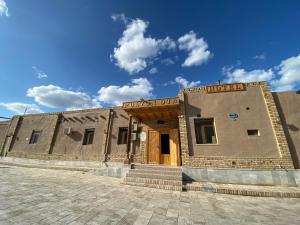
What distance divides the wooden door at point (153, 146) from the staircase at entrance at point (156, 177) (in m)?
1.52

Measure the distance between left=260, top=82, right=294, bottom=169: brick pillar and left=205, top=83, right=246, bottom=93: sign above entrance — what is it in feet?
3.88

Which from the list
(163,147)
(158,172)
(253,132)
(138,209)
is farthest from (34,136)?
(253,132)

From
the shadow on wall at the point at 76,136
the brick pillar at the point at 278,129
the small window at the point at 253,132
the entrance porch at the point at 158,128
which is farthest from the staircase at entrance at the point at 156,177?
the shadow on wall at the point at 76,136

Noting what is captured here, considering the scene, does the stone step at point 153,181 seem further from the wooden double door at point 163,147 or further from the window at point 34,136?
the window at point 34,136

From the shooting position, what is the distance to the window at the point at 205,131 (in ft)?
29.1

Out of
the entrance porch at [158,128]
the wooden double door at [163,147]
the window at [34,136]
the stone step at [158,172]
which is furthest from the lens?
the window at [34,136]

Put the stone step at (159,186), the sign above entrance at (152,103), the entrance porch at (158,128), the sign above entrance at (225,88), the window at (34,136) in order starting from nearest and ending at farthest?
1. the stone step at (159,186)
2. the sign above entrance at (225,88)
3. the sign above entrance at (152,103)
4. the entrance porch at (158,128)
5. the window at (34,136)

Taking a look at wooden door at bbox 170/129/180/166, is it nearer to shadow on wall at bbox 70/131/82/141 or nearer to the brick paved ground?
the brick paved ground

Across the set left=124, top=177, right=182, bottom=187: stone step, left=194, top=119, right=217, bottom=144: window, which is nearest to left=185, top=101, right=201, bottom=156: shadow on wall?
left=194, top=119, right=217, bottom=144: window

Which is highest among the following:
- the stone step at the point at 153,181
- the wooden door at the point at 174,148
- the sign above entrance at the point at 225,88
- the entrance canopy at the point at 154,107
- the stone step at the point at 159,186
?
the sign above entrance at the point at 225,88

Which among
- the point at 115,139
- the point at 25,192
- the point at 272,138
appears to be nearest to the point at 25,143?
the point at 115,139

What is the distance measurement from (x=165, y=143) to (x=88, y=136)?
6.97m

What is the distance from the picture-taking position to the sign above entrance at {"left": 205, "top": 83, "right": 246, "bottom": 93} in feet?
28.7

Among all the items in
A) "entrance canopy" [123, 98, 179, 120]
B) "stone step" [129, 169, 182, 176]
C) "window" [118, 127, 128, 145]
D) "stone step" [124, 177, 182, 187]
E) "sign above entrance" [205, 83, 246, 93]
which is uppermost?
"sign above entrance" [205, 83, 246, 93]
